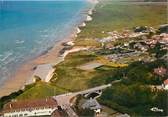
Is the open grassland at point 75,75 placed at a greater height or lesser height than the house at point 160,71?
lesser

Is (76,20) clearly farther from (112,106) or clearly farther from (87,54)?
(112,106)

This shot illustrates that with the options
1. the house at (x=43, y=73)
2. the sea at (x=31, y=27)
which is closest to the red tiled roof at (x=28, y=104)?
the house at (x=43, y=73)

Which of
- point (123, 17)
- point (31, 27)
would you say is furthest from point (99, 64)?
point (31, 27)

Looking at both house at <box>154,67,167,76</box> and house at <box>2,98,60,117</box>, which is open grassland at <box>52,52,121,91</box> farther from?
house at <box>2,98,60,117</box>

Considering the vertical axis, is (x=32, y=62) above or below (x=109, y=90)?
below

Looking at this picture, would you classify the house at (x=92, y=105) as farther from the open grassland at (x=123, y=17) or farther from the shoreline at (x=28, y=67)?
the open grassland at (x=123, y=17)

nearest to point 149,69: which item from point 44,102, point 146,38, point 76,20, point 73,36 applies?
point 44,102

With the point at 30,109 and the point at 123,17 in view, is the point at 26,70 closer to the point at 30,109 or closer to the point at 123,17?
the point at 30,109
